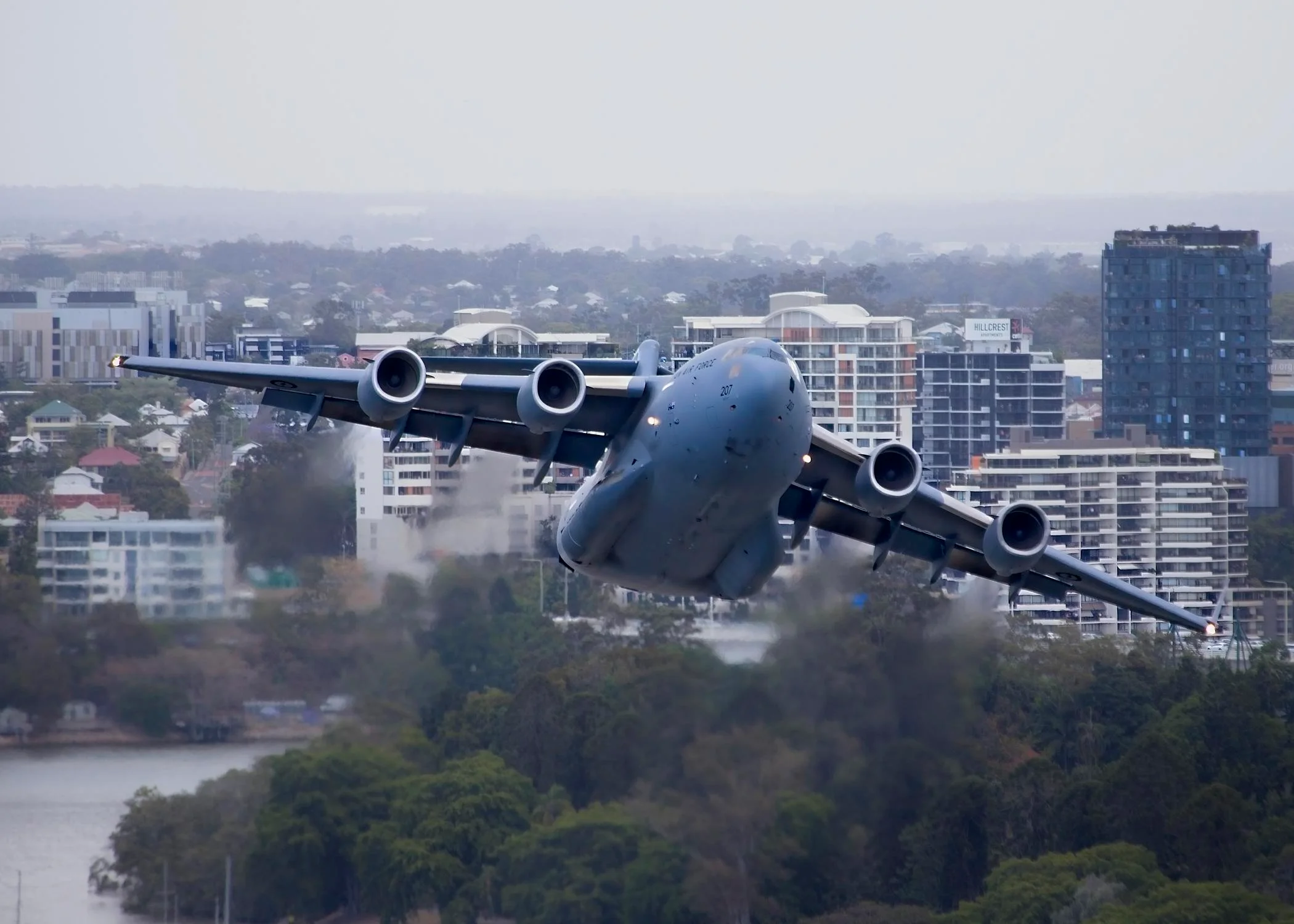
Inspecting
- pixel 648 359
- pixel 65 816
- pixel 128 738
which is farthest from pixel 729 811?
pixel 648 359

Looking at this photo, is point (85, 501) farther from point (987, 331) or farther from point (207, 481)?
point (987, 331)

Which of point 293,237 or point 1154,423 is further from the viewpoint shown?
point 293,237

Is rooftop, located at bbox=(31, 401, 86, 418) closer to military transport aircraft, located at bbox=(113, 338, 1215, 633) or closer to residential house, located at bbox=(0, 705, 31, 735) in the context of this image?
residential house, located at bbox=(0, 705, 31, 735)

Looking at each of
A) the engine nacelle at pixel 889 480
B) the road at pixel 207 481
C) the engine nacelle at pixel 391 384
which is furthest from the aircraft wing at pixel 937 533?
the road at pixel 207 481

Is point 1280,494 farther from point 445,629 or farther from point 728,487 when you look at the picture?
point 728,487

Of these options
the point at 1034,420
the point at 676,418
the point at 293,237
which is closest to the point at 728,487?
the point at 676,418

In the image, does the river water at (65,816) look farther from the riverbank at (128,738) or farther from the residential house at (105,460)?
the residential house at (105,460)

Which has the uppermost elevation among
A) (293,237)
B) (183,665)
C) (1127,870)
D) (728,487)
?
(293,237)
